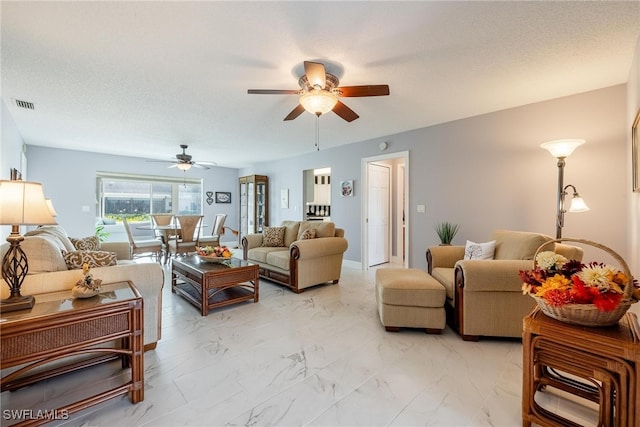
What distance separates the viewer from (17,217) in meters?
1.40

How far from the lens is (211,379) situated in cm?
181

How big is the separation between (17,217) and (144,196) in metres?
6.75

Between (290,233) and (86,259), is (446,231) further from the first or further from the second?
(86,259)

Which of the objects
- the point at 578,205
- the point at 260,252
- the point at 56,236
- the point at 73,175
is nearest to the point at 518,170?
the point at 578,205

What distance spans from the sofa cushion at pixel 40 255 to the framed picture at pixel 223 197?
6460 millimetres

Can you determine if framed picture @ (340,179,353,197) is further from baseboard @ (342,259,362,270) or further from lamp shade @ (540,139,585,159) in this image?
lamp shade @ (540,139,585,159)

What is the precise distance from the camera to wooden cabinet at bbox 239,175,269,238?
729 cm

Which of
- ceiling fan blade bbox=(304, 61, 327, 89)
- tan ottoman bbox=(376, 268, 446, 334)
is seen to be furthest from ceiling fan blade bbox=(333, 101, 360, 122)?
tan ottoman bbox=(376, 268, 446, 334)

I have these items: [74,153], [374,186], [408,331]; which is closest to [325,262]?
[408,331]

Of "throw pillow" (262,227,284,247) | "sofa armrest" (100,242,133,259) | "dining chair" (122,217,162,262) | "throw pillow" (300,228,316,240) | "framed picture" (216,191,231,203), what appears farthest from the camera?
"framed picture" (216,191,231,203)

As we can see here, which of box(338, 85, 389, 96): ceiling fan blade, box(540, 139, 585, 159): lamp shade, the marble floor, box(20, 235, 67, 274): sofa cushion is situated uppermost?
box(338, 85, 389, 96): ceiling fan blade

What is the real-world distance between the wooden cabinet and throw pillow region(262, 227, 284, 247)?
265 cm

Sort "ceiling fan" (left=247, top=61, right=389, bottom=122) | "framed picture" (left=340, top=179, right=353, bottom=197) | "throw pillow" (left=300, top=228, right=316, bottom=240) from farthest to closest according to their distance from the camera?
"framed picture" (left=340, top=179, right=353, bottom=197)
"throw pillow" (left=300, top=228, right=316, bottom=240)
"ceiling fan" (left=247, top=61, right=389, bottom=122)

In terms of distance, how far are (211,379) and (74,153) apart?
6623 millimetres
